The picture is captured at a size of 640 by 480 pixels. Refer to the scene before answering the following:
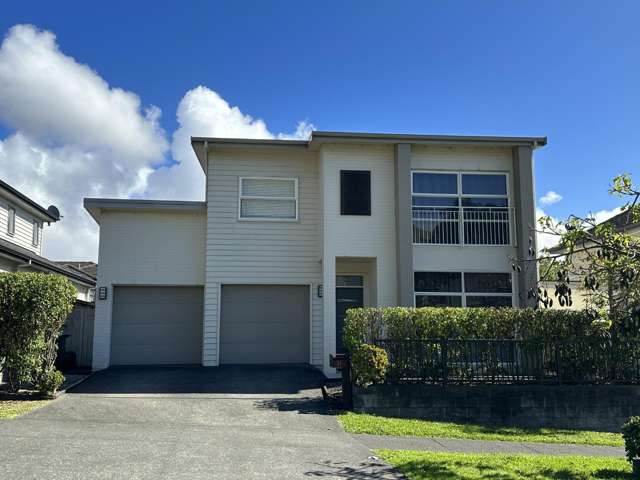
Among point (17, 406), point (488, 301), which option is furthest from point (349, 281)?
point (17, 406)

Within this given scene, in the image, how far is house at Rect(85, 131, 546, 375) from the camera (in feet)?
49.2

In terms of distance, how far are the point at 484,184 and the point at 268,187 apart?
233 inches

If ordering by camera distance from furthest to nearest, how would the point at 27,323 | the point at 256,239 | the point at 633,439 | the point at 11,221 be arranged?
1. the point at 11,221
2. the point at 256,239
3. the point at 27,323
4. the point at 633,439

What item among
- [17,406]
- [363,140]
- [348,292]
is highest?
[363,140]

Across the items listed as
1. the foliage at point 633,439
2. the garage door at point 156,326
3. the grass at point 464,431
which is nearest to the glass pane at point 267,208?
the garage door at point 156,326

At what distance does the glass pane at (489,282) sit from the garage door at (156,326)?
740 cm

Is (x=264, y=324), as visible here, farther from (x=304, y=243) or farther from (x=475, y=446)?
(x=475, y=446)

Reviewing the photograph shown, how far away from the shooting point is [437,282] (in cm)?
1519

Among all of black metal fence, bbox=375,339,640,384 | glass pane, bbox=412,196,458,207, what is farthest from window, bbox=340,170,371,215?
black metal fence, bbox=375,339,640,384

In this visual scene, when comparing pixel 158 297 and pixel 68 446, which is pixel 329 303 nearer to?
pixel 158 297

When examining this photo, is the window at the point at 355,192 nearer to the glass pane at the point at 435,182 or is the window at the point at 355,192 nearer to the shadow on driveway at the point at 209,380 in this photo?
the glass pane at the point at 435,182

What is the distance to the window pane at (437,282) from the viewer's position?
594 inches

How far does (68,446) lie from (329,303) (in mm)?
7890

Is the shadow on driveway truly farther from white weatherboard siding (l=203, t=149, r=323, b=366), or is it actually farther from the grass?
the grass
